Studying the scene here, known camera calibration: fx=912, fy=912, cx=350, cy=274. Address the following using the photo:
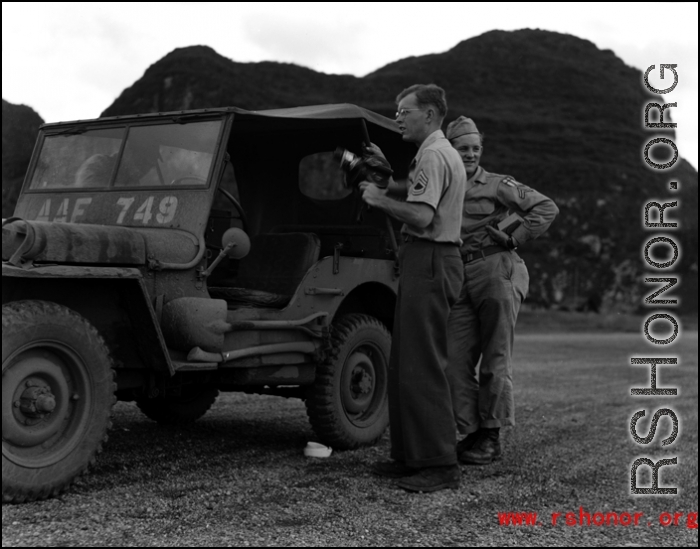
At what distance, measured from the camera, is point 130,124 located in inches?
209

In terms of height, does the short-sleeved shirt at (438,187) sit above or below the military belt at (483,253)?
above

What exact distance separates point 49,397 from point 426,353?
69.5 inches

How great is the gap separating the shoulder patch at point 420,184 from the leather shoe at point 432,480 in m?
1.36

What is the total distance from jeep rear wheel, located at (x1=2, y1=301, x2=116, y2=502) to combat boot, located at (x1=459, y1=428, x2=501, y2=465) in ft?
6.92

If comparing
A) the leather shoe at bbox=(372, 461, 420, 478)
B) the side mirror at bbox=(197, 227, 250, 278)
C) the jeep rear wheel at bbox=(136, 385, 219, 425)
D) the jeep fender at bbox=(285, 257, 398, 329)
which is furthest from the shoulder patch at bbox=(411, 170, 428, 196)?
the jeep rear wheel at bbox=(136, 385, 219, 425)

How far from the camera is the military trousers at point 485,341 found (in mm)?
5266

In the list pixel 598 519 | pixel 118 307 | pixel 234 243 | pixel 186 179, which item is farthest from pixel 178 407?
pixel 598 519

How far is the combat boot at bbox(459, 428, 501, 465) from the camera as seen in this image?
5141 millimetres

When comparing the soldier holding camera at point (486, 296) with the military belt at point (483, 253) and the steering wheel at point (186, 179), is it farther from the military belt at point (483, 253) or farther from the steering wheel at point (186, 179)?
the steering wheel at point (186, 179)

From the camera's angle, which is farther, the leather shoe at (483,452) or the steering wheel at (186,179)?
the leather shoe at (483,452)

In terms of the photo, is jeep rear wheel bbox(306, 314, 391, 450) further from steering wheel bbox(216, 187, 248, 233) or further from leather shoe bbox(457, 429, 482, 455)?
steering wheel bbox(216, 187, 248, 233)

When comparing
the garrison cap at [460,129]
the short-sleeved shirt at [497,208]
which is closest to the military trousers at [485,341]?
the short-sleeved shirt at [497,208]

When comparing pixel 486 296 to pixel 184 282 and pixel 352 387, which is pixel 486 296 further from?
pixel 184 282

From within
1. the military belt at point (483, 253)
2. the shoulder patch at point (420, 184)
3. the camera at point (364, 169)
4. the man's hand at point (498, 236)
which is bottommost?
the military belt at point (483, 253)
